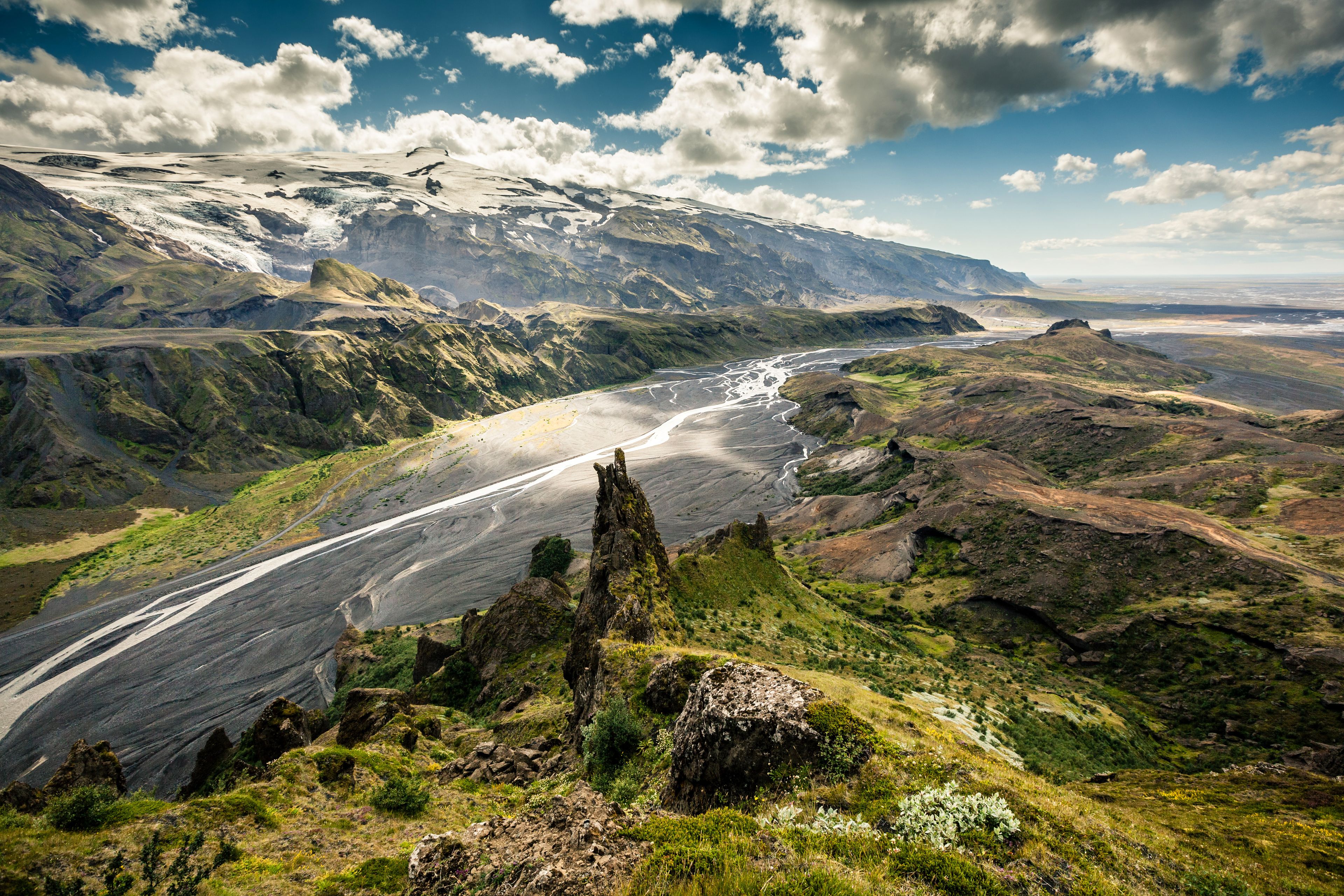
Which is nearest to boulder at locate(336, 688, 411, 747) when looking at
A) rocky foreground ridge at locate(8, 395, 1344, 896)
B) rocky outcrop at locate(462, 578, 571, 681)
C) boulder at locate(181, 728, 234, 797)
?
rocky foreground ridge at locate(8, 395, 1344, 896)

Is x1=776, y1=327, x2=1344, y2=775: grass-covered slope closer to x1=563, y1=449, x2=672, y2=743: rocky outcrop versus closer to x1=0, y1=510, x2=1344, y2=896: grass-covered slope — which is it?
x1=0, y1=510, x2=1344, y2=896: grass-covered slope

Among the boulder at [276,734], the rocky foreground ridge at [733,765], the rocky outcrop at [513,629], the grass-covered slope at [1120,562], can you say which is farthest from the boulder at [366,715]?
the grass-covered slope at [1120,562]

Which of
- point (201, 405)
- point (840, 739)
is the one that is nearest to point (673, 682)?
point (840, 739)

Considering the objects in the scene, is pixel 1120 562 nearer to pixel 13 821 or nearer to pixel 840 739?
pixel 840 739

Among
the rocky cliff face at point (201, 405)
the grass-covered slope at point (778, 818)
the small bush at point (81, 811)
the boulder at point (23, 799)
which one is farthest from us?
the rocky cliff face at point (201, 405)

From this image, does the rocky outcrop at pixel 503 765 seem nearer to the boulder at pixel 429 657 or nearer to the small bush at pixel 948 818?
the small bush at pixel 948 818

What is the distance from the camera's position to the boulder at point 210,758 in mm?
25438

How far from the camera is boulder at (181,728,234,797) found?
83.5 ft

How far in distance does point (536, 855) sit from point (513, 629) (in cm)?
2843

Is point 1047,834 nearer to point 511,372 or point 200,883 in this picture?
point 200,883

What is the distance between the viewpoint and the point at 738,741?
1170 cm

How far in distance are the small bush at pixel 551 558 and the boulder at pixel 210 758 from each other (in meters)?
32.3

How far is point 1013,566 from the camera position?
50.8 m

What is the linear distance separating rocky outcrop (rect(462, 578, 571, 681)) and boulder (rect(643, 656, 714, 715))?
2037 cm
